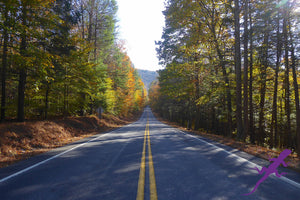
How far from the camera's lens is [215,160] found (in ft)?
18.1

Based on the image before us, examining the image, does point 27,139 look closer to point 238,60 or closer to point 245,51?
point 238,60

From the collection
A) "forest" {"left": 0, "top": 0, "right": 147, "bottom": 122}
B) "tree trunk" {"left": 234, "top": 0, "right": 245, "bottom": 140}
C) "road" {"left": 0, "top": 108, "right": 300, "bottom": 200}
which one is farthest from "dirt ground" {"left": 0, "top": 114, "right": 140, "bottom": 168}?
"tree trunk" {"left": 234, "top": 0, "right": 245, "bottom": 140}

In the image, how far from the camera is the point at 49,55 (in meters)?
8.22

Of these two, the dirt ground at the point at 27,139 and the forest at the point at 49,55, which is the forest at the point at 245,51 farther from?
the dirt ground at the point at 27,139

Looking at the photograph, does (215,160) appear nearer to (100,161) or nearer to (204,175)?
(204,175)

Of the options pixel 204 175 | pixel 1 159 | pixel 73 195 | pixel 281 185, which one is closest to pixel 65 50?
pixel 1 159

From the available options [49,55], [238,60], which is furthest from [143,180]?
[238,60]

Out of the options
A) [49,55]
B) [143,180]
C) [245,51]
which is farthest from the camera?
[245,51]

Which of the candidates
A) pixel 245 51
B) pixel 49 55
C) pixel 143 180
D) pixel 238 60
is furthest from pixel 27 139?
pixel 245 51

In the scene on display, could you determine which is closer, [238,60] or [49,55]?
[49,55]

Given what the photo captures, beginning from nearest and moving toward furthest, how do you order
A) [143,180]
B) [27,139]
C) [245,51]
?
[143,180] < [27,139] < [245,51]

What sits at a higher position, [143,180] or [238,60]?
[238,60]

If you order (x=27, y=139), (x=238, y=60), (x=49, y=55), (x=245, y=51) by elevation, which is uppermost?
(x=245, y=51)

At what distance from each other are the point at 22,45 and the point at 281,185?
12.7 metres
